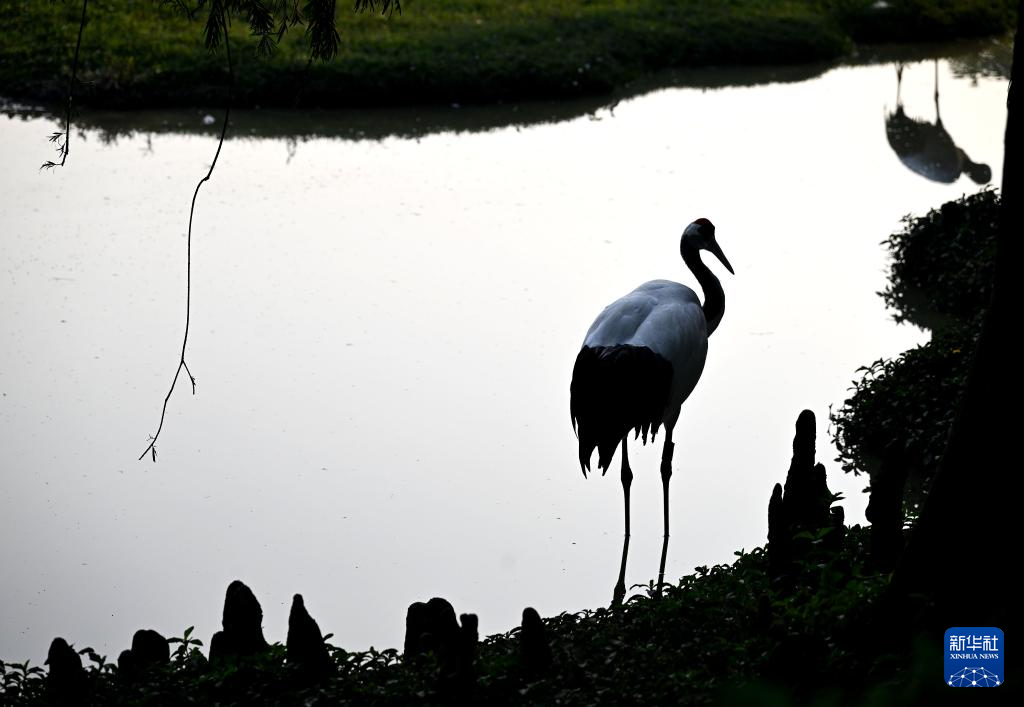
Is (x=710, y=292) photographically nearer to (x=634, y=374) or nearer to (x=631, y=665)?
(x=634, y=374)

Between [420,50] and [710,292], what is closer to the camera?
[710,292]

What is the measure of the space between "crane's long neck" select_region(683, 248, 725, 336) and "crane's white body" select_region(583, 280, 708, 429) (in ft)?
1.47

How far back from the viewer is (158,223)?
10125mm

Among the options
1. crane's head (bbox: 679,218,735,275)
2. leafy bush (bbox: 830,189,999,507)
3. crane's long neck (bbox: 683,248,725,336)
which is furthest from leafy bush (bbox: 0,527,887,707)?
crane's head (bbox: 679,218,735,275)

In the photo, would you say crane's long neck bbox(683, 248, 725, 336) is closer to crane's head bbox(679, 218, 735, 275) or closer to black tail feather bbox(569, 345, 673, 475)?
crane's head bbox(679, 218, 735, 275)

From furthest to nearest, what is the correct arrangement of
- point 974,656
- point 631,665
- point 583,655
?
point 583,655, point 631,665, point 974,656

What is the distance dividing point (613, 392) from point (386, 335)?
2781 millimetres

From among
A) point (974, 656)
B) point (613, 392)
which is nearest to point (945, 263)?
point (613, 392)

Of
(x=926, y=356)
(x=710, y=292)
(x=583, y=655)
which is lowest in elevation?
(x=583, y=655)

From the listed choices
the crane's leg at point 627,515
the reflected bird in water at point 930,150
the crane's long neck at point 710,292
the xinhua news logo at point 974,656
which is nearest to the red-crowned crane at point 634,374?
the crane's leg at point 627,515

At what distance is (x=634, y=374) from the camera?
18.6 feet

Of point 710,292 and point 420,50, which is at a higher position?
point 420,50

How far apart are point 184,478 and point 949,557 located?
12.8ft

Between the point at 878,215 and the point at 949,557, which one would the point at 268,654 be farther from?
the point at 878,215
